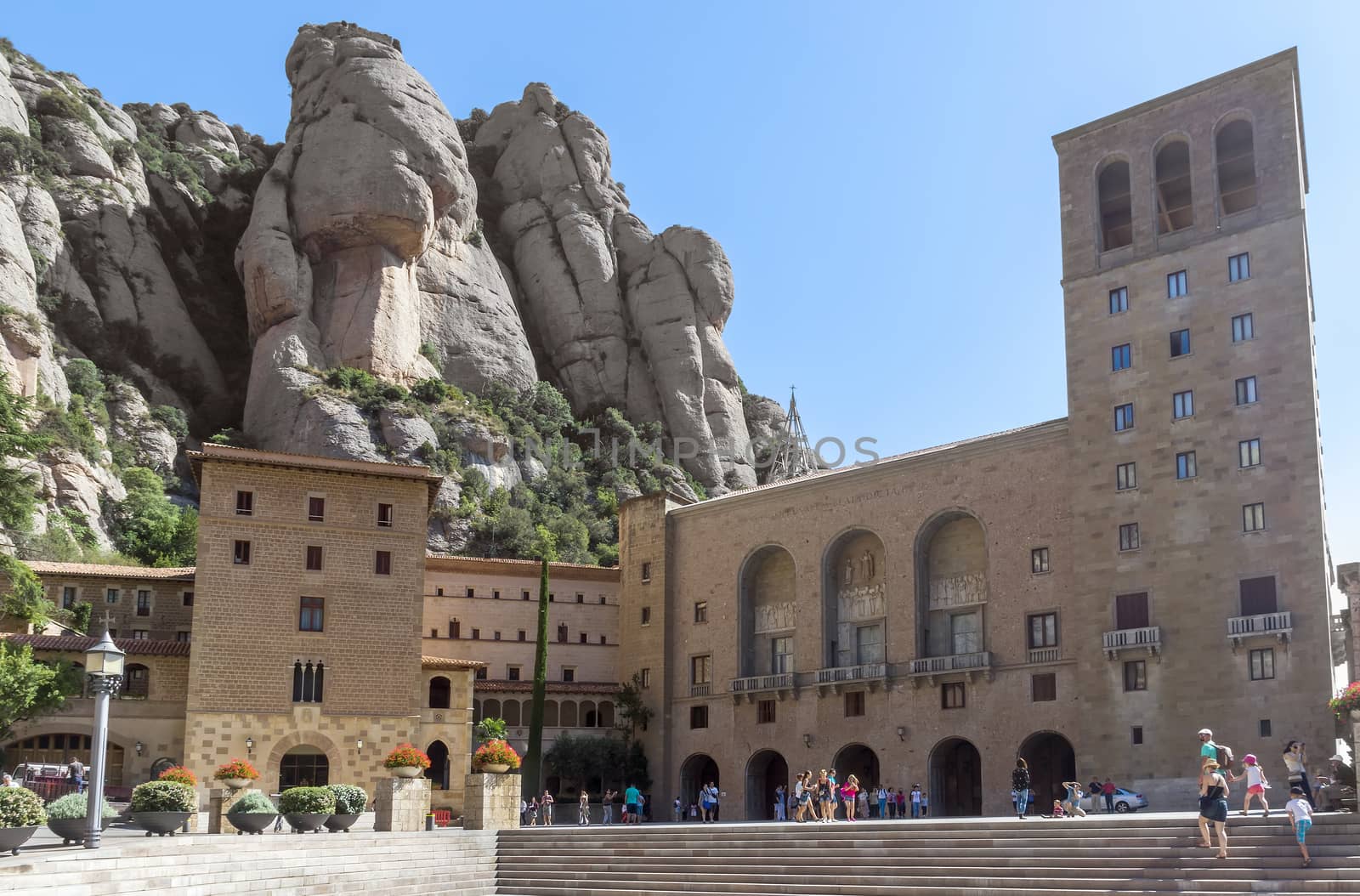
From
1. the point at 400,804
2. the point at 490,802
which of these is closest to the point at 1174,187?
the point at 490,802

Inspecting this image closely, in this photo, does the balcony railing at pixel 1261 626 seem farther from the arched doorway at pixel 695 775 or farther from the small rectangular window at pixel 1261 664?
the arched doorway at pixel 695 775

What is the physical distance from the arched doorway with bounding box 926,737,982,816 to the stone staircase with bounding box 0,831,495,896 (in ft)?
67.5

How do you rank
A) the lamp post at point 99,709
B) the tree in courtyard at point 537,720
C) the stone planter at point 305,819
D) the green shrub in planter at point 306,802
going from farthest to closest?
the tree in courtyard at point 537,720, the stone planter at point 305,819, the green shrub in planter at point 306,802, the lamp post at point 99,709

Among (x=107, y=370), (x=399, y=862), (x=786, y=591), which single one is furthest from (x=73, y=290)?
(x=399, y=862)

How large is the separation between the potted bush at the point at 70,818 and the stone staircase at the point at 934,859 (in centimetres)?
958

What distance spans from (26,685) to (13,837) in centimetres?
2112

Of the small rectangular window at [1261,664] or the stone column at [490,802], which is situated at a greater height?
the small rectangular window at [1261,664]

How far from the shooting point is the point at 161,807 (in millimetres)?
24703

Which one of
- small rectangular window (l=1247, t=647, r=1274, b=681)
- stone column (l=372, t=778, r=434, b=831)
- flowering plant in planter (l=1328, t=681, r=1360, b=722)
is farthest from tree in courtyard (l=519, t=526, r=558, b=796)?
flowering plant in planter (l=1328, t=681, r=1360, b=722)

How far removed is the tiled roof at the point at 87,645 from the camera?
43000 millimetres

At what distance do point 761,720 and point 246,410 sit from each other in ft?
141

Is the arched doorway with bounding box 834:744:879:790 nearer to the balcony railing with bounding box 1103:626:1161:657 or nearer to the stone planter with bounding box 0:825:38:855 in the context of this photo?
the balcony railing with bounding box 1103:626:1161:657

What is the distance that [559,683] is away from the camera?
185 feet

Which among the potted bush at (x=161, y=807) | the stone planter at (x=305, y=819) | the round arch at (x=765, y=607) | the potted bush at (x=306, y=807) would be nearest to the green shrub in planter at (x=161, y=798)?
the potted bush at (x=161, y=807)
